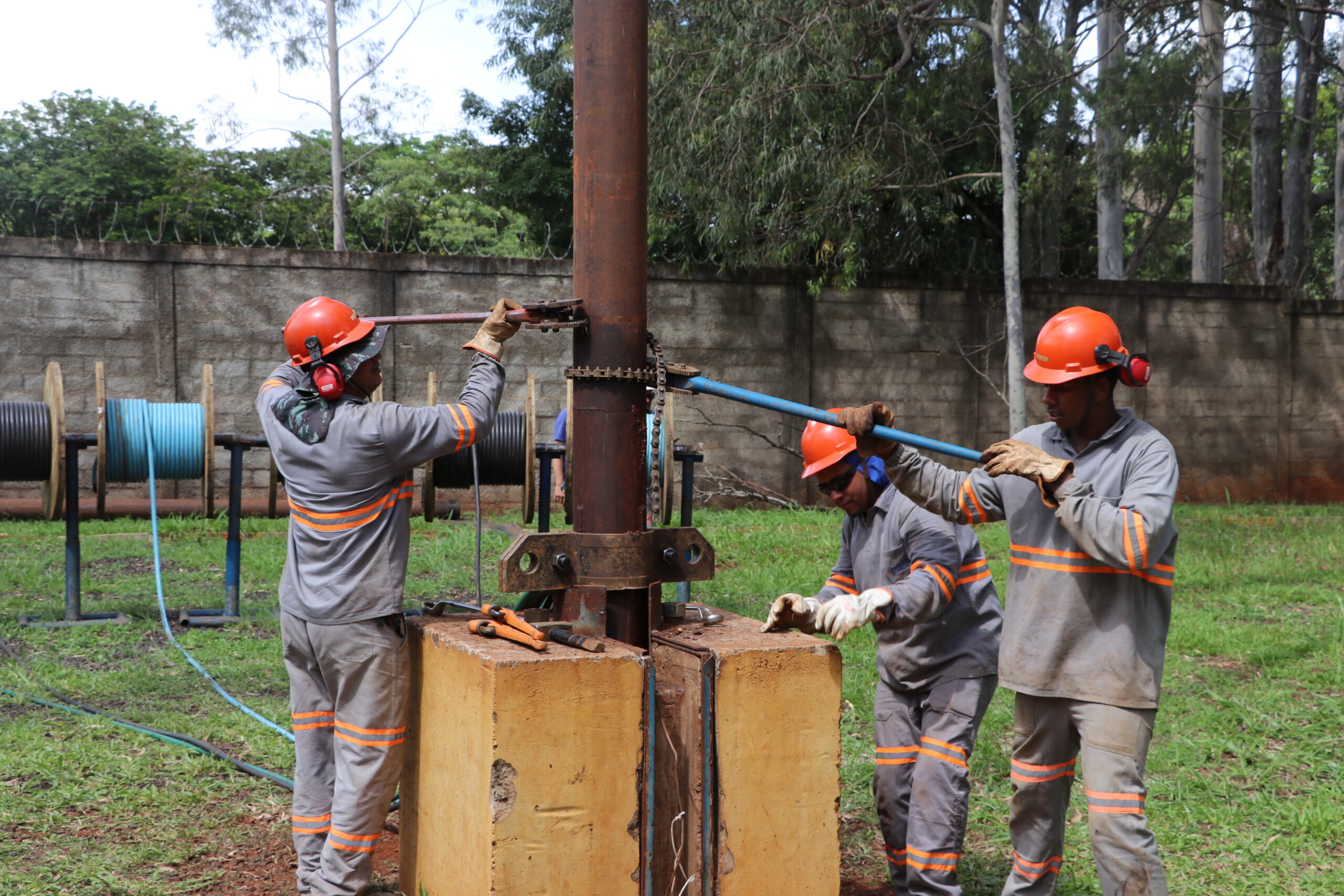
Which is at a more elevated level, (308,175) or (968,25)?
(308,175)

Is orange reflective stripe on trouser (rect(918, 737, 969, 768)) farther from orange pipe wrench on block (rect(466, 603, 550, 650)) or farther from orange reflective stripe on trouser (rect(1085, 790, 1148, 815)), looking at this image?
orange pipe wrench on block (rect(466, 603, 550, 650))

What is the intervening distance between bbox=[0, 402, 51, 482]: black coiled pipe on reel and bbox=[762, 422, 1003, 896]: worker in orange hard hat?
5.60m

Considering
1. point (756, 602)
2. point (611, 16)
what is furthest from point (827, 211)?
point (611, 16)

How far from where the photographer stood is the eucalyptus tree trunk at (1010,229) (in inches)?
492

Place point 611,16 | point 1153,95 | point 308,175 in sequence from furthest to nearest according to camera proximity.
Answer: point 308,175 < point 1153,95 < point 611,16

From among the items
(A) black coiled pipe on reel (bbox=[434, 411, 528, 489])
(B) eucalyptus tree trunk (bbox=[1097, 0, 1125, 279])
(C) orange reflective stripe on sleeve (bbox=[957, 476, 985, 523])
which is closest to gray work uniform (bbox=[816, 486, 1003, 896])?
(C) orange reflective stripe on sleeve (bbox=[957, 476, 985, 523])

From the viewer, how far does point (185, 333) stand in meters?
11.9

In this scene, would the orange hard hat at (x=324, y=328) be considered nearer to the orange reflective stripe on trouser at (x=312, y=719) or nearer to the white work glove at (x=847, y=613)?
the orange reflective stripe on trouser at (x=312, y=719)

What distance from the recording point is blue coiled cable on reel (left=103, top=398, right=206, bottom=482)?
6.93m

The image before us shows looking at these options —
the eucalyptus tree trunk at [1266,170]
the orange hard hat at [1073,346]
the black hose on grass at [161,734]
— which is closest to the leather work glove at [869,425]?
the orange hard hat at [1073,346]

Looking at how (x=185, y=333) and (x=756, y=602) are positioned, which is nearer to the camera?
(x=756, y=602)

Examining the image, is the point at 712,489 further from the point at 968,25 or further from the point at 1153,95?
the point at 1153,95

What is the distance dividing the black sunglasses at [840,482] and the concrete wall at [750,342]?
859 centimetres

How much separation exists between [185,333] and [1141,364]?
11.0 metres
